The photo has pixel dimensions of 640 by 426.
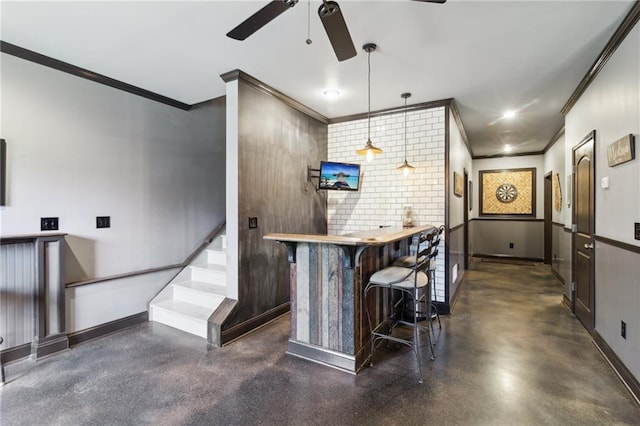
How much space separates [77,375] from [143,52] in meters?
2.79

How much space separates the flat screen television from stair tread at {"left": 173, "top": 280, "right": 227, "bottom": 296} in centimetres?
184

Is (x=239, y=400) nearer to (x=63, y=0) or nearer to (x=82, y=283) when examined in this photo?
(x=82, y=283)

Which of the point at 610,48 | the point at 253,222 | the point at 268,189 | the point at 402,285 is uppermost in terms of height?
the point at 610,48

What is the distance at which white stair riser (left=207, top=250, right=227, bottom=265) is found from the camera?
13.2ft

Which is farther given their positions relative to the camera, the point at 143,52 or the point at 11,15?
the point at 143,52

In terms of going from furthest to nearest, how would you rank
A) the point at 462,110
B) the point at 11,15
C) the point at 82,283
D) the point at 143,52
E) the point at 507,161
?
1. the point at 507,161
2. the point at 462,110
3. the point at 82,283
4. the point at 143,52
5. the point at 11,15

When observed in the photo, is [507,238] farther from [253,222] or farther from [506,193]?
[253,222]

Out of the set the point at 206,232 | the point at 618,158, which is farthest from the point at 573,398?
the point at 206,232

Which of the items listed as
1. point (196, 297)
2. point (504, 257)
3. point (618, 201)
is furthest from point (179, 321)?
point (504, 257)

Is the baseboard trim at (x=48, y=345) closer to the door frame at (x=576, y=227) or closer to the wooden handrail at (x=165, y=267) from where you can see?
the wooden handrail at (x=165, y=267)

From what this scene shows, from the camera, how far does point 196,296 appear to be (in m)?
3.61

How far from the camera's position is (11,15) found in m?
2.19

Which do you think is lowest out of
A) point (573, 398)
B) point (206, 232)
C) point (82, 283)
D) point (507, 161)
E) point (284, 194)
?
point (573, 398)

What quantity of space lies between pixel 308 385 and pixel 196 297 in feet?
6.45
